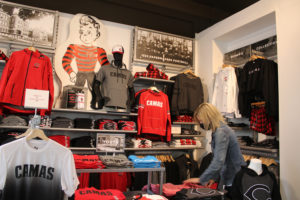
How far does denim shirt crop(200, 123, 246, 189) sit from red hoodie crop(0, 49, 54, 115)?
2.40 m

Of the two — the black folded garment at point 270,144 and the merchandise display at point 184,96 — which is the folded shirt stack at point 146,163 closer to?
the black folded garment at point 270,144

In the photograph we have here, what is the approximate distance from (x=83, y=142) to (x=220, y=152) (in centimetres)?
216

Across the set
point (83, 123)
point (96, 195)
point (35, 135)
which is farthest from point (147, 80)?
point (35, 135)

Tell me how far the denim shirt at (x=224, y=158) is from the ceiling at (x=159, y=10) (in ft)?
9.54

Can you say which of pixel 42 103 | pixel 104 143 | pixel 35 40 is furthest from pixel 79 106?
pixel 42 103

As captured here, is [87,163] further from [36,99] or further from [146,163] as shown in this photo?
[36,99]

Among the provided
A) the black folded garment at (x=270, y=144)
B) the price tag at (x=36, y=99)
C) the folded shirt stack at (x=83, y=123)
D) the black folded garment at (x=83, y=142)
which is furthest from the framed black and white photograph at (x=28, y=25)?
the black folded garment at (x=270, y=144)

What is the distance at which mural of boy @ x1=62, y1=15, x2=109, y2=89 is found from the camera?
3953 millimetres

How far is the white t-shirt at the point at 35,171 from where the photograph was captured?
159 cm

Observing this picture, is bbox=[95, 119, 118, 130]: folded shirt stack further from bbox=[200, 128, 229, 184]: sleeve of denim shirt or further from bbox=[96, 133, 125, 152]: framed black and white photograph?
bbox=[200, 128, 229, 184]: sleeve of denim shirt

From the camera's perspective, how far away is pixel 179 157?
4309mm

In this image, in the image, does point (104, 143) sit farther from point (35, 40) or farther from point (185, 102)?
point (35, 40)

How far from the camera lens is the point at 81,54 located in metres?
4.05

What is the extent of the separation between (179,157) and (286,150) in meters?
1.86
